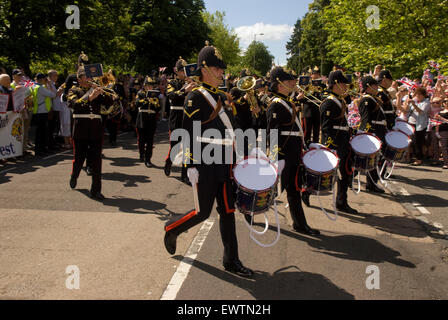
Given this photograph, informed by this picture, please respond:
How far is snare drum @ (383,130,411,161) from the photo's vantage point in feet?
26.2

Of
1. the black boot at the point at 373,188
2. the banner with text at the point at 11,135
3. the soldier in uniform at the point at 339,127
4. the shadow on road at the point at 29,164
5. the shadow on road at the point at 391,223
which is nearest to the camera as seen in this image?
the shadow on road at the point at 391,223

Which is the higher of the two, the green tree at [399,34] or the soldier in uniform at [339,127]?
the green tree at [399,34]

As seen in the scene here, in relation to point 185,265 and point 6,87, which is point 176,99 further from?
point 185,265

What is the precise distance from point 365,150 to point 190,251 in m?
3.58

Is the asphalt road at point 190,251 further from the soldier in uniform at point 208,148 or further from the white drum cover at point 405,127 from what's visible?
the white drum cover at point 405,127

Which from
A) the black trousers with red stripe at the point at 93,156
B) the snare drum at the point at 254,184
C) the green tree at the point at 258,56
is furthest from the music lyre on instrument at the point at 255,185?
the green tree at the point at 258,56

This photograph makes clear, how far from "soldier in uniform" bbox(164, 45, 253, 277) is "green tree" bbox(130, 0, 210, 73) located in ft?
109

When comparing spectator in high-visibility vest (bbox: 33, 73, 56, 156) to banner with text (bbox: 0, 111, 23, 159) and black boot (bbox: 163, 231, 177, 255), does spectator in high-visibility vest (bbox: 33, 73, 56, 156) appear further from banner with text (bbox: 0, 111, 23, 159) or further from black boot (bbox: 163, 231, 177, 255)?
black boot (bbox: 163, 231, 177, 255)

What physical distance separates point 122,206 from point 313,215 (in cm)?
316

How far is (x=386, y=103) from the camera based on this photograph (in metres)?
8.73

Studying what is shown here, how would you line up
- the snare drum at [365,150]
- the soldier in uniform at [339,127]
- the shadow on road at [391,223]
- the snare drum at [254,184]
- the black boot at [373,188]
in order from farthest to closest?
the black boot at [373,188] < the snare drum at [365,150] < the soldier in uniform at [339,127] < the shadow on road at [391,223] < the snare drum at [254,184]

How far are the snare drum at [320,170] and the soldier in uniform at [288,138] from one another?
164mm

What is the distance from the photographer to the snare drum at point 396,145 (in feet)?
26.2
